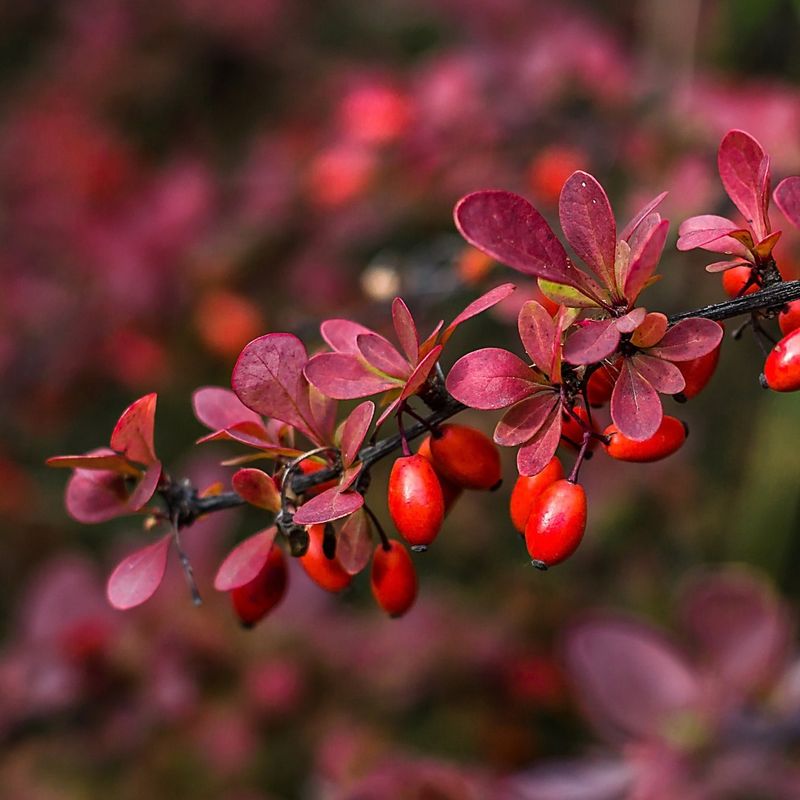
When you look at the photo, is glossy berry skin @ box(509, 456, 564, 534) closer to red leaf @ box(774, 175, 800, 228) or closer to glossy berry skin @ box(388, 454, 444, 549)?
glossy berry skin @ box(388, 454, 444, 549)

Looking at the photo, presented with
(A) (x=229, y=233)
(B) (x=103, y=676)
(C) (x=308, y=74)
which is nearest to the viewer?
(B) (x=103, y=676)

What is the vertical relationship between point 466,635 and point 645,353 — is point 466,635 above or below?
below

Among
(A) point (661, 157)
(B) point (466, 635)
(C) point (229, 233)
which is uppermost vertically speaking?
(A) point (661, 157)

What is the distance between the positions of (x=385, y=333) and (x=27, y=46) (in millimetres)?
1746

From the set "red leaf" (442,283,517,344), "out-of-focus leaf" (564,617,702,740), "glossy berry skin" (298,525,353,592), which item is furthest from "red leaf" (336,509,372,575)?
"out-of-focus leaf" (564,617,702,740)

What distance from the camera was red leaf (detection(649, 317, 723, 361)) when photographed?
1.45 feet

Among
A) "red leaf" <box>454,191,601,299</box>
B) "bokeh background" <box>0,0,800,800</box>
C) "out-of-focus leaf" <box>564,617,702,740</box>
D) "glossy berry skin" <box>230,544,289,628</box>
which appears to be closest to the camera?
"red leaf" <box>454,191,601,299</box>

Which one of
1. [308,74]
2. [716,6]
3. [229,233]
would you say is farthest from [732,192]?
[308,74]

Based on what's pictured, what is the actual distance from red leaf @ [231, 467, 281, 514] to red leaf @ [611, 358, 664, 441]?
172 mm

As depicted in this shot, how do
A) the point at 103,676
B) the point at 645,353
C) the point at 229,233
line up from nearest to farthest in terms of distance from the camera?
the point at 645,353, the point at 103,676, the point at 229,233

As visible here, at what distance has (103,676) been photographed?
1075 mm

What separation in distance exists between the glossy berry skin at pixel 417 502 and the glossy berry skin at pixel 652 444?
85 mm

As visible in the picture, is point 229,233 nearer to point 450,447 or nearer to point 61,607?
point 61,607

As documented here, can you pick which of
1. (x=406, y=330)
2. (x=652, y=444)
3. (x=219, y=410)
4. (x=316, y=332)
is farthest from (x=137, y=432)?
(x=316, y=332)
